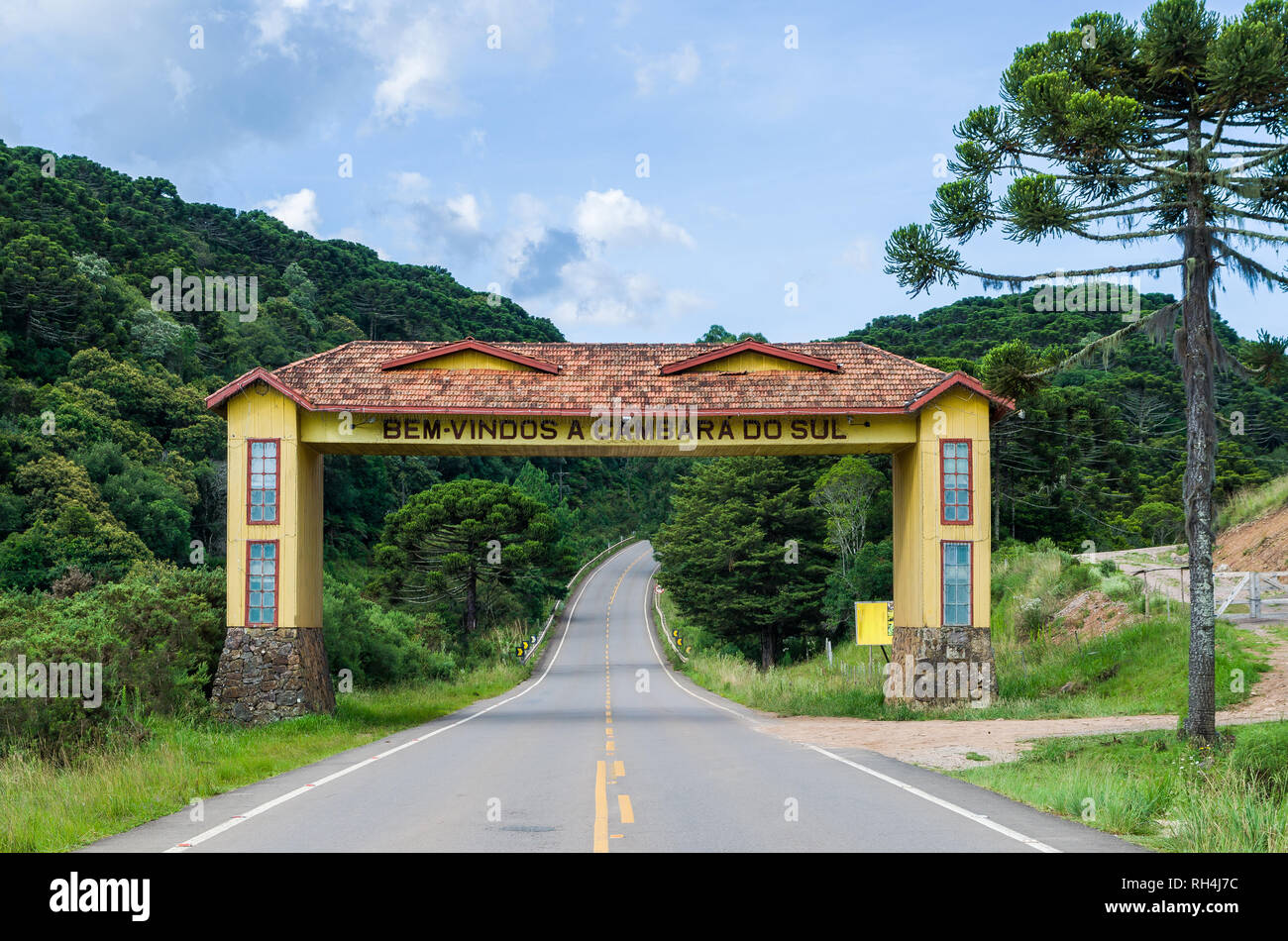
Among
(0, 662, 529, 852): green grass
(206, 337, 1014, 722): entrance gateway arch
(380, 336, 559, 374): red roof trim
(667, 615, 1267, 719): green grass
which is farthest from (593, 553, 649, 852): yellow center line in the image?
(380, 336, 559, 374): red roof trim

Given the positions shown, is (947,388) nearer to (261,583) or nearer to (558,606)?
(261,583)

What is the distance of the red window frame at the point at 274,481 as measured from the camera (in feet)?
74.2

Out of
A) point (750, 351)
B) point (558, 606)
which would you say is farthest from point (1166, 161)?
point (558, 606)

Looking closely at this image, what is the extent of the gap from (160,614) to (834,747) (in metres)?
14.1

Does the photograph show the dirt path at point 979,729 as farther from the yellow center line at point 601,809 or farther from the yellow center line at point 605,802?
the yellow center line at point 601,809

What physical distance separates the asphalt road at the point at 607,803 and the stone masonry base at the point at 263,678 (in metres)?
3.16

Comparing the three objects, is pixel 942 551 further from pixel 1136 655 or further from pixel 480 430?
pixel 480 430

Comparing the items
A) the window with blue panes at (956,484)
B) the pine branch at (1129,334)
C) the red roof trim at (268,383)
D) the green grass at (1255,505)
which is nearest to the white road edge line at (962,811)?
the pine branch at (1129,334)

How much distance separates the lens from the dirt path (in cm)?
1577

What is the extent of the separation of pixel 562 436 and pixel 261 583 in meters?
7.14

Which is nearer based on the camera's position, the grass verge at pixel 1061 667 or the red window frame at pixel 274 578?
the grass verge at pixel 1061 667

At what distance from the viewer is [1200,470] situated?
14.9 m

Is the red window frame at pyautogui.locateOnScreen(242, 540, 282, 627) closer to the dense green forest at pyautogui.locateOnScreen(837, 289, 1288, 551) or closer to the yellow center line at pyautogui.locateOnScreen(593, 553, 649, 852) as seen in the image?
the yellow center line at pyautogui.locateOnScreen(593, 553, 649, 852)

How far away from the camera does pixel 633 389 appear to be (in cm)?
2388
